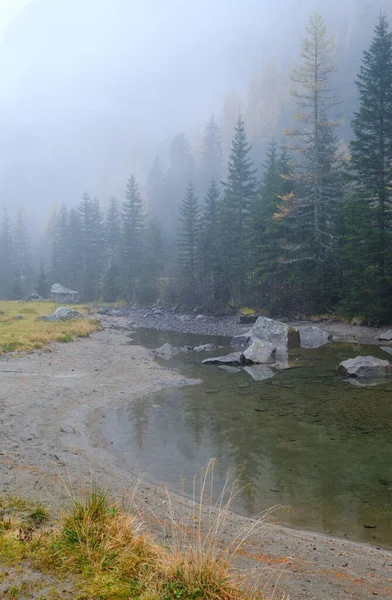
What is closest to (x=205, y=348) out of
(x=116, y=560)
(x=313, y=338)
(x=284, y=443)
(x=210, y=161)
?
(x=313, y=338)

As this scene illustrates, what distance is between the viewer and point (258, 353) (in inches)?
777

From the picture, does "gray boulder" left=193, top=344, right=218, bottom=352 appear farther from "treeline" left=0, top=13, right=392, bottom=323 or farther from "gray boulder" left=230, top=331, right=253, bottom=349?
"treeline" left=0, top=13, right=392, bottom=323

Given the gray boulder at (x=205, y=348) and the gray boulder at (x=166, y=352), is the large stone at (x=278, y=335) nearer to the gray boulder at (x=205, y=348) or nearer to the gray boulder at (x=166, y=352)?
the gray boulder at (x=205, y=348)

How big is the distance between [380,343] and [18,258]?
81863 millimetres

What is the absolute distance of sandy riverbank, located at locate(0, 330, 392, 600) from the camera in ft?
14.0

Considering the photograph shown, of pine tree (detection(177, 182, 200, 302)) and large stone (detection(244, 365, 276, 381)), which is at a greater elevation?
pine tree (detection(177, 182, 200, 302))

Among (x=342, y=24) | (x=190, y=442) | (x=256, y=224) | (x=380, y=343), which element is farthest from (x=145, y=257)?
(x=342, y=24)

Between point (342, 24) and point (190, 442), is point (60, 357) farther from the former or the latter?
point (342, 24)

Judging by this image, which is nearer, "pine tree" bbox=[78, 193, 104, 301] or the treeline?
the treeline

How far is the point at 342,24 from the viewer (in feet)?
334

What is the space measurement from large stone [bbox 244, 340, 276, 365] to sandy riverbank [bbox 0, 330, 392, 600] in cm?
453

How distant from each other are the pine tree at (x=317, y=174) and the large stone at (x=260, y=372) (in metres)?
17.5

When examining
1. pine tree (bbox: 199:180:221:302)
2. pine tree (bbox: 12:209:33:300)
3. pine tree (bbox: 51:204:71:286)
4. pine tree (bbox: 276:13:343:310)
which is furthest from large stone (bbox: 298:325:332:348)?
pine tree (bbox: 12:209:33:300)

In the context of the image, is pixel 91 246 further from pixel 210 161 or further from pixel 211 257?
pixel 210 161
